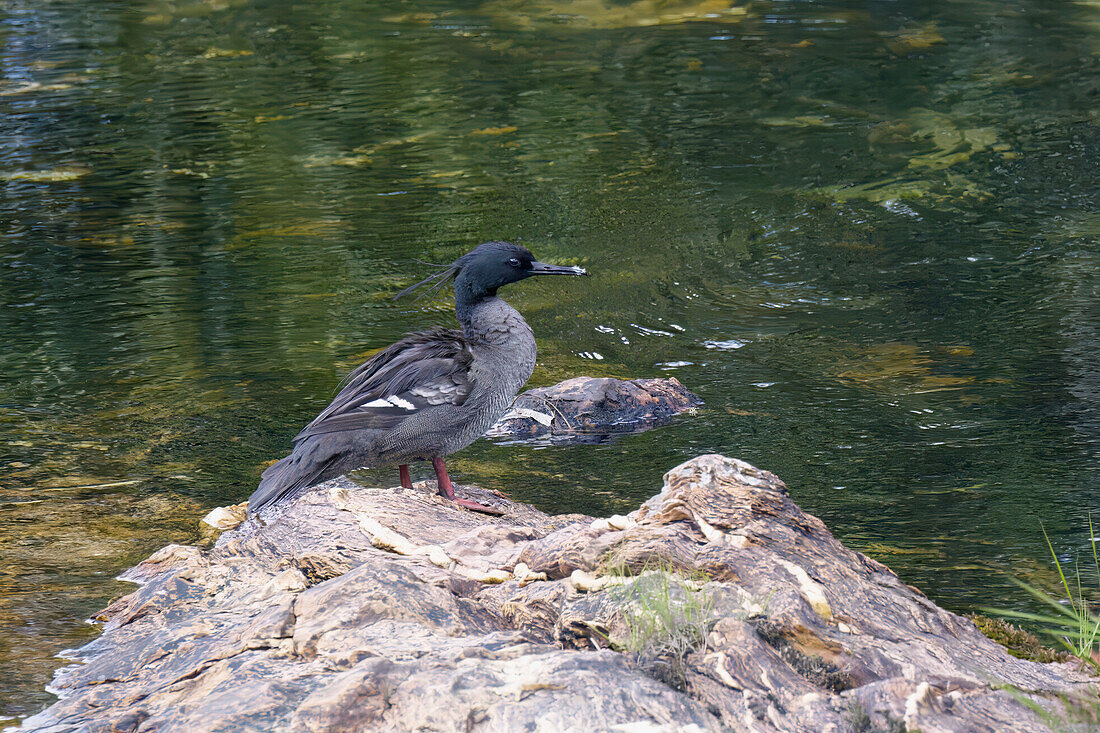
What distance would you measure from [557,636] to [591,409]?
3180 mm

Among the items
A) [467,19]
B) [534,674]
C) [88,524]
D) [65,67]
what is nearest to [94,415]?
[88,524]

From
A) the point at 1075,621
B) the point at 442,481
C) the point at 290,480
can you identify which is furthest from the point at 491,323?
the point at 1075,621

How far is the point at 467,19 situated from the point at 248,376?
1295 cm

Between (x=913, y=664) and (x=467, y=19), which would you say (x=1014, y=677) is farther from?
(x=467, y=19)

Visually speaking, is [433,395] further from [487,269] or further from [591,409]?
[591,409]

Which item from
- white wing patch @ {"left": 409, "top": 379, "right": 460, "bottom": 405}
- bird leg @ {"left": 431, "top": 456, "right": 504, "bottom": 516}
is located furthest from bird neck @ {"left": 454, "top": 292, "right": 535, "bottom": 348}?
bird leg @ {"left": 431, "top": 456, "right": 504, "bottom": 516}

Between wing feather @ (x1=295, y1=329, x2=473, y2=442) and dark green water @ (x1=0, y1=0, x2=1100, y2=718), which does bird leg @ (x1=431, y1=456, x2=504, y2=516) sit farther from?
dark green water @ (x1=0, y1=0, x2=1100, y2=718)

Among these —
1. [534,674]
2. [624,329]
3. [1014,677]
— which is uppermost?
[534,674]

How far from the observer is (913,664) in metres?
3.39

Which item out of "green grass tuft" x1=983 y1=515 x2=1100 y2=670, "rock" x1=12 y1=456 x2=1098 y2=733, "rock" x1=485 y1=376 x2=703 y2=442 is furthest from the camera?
"rock" x1=485 y1=376 x2=703 y2=442

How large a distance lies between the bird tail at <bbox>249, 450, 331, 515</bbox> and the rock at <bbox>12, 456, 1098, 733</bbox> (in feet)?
0.47

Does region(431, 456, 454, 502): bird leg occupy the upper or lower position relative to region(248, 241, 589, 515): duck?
lower

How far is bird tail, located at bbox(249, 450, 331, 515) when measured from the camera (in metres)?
4.75

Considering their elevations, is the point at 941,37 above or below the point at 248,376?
above
